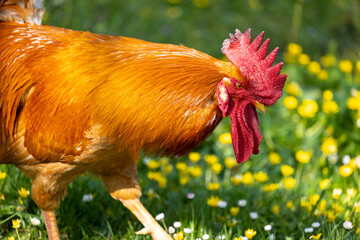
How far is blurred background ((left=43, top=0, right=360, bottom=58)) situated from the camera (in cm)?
689

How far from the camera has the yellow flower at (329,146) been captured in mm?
4892

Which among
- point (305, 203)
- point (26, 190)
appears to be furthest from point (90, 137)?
point (305, 203)

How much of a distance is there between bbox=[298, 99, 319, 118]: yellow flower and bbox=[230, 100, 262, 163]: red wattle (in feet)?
A: 6.63

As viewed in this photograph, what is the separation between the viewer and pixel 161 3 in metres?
8.30

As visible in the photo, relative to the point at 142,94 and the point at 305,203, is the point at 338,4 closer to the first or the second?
the point at 305,203

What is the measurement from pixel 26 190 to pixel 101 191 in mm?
646

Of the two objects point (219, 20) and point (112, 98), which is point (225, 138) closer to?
point (112, 98)

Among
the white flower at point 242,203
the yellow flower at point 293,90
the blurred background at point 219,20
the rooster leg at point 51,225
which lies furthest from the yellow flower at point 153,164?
the blurred background at point 219,20

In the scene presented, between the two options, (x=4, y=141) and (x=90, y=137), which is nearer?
(x=90, y=137)

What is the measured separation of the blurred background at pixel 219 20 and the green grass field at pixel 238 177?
29 mm

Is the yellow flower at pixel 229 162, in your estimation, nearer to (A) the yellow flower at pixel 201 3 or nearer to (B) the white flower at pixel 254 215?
(B) the white flower at pixel 254 215

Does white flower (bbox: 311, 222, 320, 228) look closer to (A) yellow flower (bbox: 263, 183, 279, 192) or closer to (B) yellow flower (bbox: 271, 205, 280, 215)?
(B) yellow flower (bbox: 271, 205, 280, 215)

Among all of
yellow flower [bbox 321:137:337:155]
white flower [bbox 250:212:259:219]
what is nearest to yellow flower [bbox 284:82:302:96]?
yellow flower [bbox 321:137:337:155]

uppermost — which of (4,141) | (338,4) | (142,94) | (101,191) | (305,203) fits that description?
(338,4)
